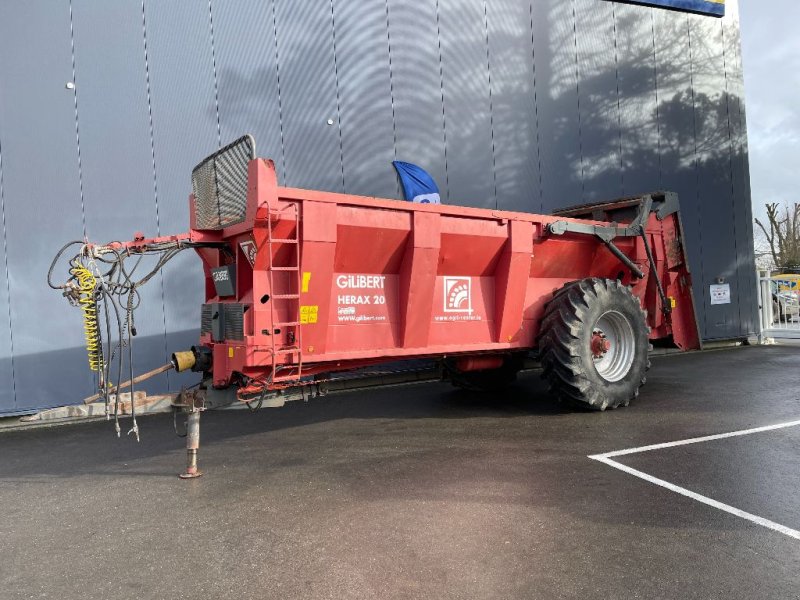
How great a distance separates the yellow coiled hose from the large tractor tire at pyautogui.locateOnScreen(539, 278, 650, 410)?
4.74 metres

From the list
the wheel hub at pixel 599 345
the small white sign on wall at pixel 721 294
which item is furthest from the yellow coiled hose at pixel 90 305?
the small white sign on wall at pixel 721 294

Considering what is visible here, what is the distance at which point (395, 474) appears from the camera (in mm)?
4941

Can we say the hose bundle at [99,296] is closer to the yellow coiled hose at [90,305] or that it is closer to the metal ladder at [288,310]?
the yellow coiled hose at [90,305]

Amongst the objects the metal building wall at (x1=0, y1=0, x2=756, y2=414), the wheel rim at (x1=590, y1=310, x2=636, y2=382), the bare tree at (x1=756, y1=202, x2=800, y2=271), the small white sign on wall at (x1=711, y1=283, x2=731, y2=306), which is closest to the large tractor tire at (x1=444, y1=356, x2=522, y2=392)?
the wheel rim at (x1=590, y1=310, x2=636, y2=382)

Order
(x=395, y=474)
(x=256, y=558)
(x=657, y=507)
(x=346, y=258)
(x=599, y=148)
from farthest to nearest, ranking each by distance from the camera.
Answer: (x=599, y=148)
(x=346, y=258)
(x=395, y=474)
(x=657, y=507)
(x=256, y=558)

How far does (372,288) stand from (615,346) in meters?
3.57

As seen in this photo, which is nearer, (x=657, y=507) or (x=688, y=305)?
(x=657, y=507)

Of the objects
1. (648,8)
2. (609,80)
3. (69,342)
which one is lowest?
(69,342)

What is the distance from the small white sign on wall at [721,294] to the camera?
1440 centimetres

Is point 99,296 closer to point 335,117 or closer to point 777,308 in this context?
point 335,117

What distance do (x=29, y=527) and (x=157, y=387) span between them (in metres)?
4.87

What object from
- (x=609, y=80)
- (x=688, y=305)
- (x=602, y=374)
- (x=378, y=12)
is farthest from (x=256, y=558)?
(x=609, y=80)

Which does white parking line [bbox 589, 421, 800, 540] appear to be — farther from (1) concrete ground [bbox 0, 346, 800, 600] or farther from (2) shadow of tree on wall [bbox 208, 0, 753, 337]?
(2) shadow of tree on wall [bbox 208, 0, 753, 337]

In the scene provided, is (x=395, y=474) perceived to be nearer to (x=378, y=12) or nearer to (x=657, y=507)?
(x=657, y=507)
